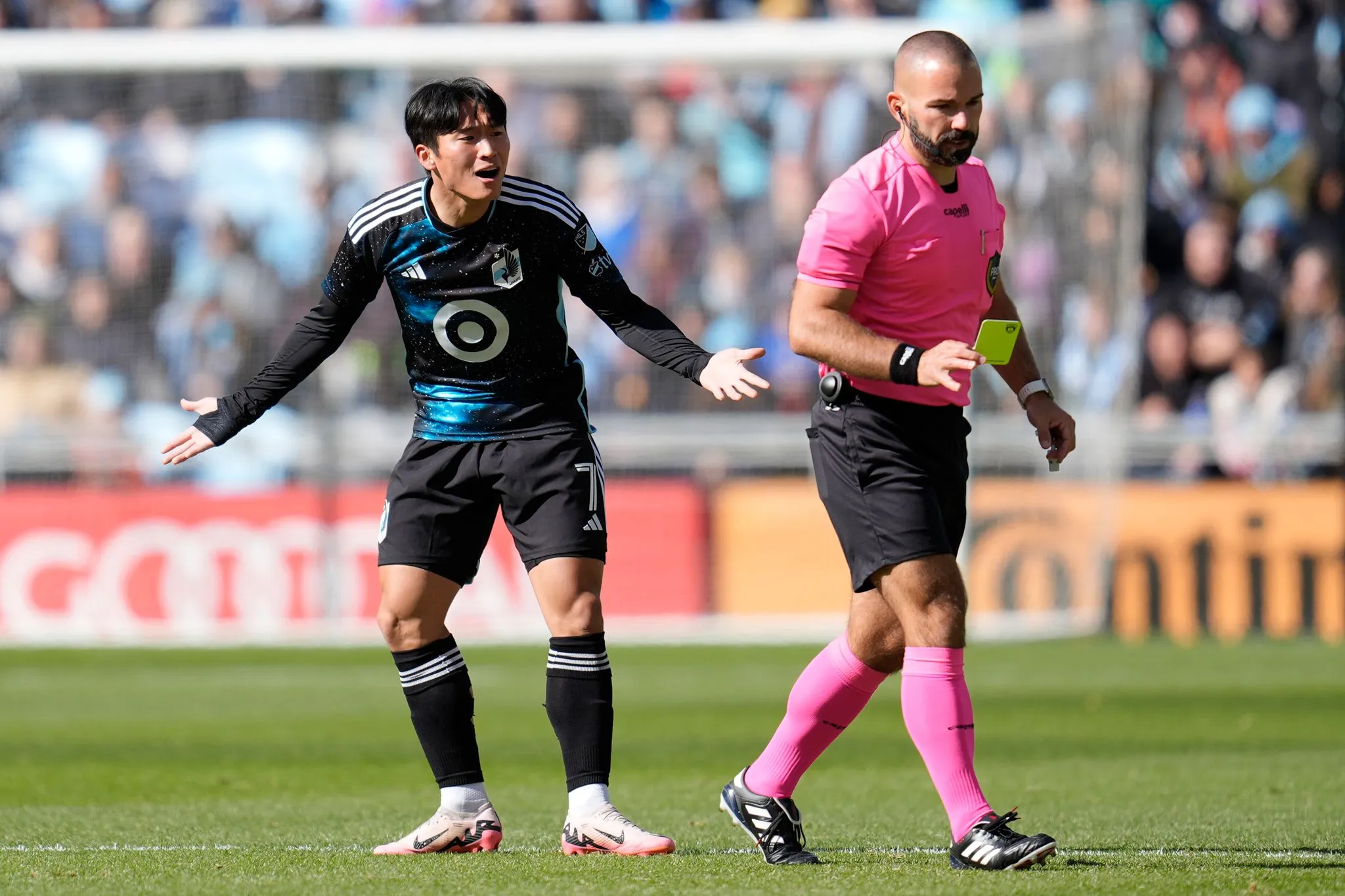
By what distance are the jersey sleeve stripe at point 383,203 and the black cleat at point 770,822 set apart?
197 cm

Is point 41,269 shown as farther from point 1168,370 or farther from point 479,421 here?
point 479,421

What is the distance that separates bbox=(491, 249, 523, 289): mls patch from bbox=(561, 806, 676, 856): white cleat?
61.2 inches

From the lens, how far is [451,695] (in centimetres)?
605

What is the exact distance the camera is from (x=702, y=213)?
58.3 feet

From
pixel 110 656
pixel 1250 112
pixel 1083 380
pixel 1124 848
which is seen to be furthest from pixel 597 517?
pixel 1250 112

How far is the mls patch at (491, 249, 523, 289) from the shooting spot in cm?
596

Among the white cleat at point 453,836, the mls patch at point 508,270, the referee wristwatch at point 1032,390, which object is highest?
the mls patch at point 508,270

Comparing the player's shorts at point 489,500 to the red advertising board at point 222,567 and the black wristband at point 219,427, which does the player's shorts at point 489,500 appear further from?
the red advertising board at point 222,567

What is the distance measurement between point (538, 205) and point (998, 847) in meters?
2.27

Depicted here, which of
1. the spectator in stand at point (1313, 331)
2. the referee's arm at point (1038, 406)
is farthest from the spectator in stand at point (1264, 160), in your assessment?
the referee's arm at point (1038, 406)

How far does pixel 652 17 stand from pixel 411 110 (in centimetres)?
1480

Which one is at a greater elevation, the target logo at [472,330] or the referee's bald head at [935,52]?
the referee's bald head at [935,52]

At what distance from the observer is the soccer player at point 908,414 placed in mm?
5422

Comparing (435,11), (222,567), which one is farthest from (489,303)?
(435,11)
